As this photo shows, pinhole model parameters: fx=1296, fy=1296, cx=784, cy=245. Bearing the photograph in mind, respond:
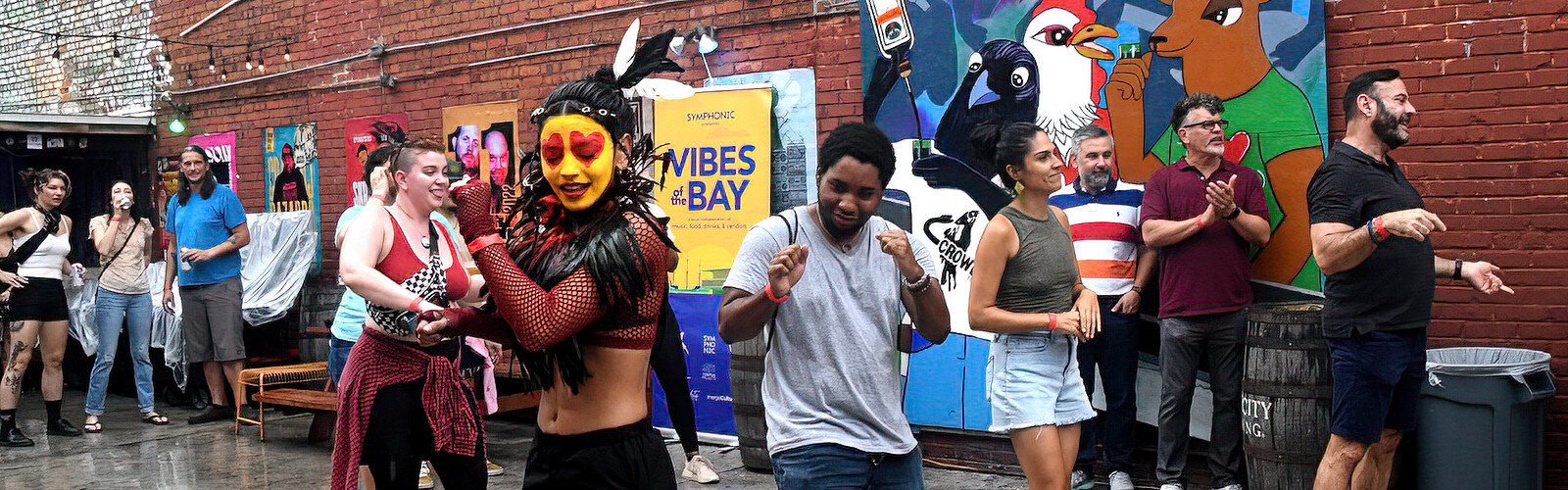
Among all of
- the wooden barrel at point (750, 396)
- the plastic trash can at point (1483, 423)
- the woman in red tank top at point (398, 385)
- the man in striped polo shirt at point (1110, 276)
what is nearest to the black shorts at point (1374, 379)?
the plastic trash can at point (1483, 423)

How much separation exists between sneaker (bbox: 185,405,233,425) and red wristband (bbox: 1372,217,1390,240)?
8.62m

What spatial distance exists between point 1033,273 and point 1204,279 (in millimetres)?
1683

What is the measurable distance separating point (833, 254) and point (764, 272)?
212 millimetres

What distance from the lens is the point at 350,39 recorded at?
36.7ft

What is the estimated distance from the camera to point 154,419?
10109mm

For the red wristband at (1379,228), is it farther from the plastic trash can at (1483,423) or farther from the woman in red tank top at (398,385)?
the woman in red tank top at (398,385)

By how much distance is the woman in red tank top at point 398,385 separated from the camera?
4809 millimetres

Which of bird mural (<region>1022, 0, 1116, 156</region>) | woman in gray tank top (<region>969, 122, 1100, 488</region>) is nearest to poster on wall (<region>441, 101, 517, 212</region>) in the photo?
bird mural (<region>1022, 0, 1116, 156</region>)

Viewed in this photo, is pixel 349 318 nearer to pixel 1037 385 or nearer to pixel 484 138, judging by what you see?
pixel 1037 385

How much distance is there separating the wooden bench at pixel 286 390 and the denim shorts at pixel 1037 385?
516cm

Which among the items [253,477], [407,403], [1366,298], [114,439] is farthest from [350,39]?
[1366,298]

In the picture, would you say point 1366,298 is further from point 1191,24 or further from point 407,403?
point 407,403

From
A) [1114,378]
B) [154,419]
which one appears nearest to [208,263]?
[154,419]

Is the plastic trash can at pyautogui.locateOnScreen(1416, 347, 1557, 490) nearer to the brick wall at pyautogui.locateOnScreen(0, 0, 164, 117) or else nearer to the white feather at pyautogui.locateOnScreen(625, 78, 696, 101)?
the white feather at pyautogui.locateOnScreen(625, 78, 696, 101)
